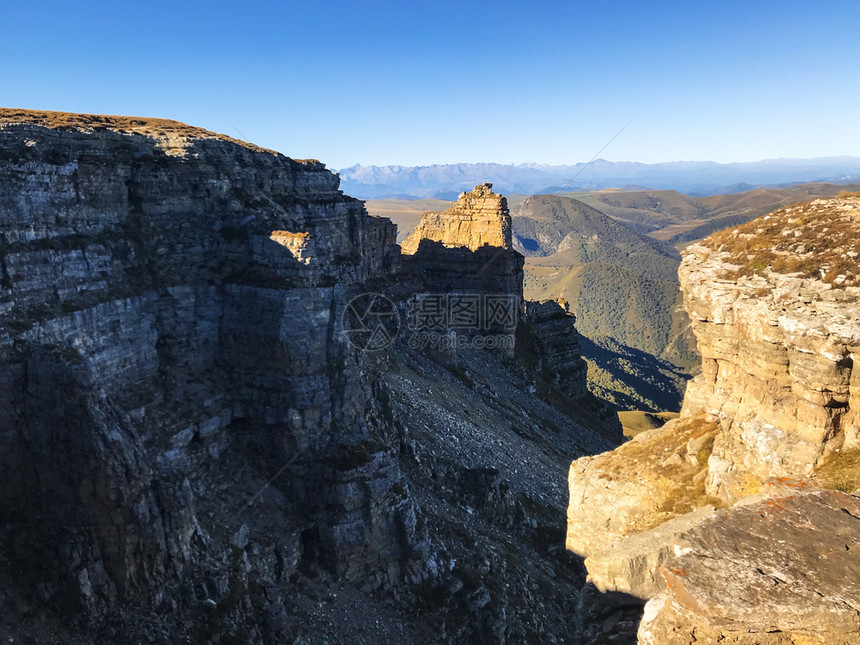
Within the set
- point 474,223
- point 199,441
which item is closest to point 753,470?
point 199,441

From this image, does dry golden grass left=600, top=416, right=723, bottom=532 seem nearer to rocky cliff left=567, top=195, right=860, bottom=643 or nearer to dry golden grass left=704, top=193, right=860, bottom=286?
rocky cliff left=567, top=195, right=860, bottom=643

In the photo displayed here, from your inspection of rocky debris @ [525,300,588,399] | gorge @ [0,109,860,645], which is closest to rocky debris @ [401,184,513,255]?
rocky debris @ [525,300,588,399]

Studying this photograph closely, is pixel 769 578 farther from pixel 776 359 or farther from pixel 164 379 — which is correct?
pixel 164 379

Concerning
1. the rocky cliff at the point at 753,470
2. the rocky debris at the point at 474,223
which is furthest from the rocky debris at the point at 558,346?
the rocky cliff at the point at 753,470

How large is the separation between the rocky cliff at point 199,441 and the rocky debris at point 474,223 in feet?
170

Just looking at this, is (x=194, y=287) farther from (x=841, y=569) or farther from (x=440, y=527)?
(x=841, y=569)

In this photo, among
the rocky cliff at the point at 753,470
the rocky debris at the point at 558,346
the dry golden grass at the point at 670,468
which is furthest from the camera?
the rocky debris at the point at 558,346

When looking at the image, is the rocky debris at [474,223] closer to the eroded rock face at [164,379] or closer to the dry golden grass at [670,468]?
the eroded rock face at [164,379]

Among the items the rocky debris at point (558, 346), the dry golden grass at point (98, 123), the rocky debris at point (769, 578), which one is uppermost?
the dry golden grass at point (98, 123)

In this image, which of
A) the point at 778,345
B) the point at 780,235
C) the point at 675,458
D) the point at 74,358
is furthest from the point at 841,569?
the point at 74,358

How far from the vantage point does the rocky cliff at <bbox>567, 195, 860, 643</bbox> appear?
15.9 meters

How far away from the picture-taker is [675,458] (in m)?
26.9

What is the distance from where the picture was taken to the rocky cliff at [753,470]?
1595cm

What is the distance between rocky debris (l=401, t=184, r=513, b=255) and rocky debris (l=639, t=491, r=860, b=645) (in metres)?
72.9
